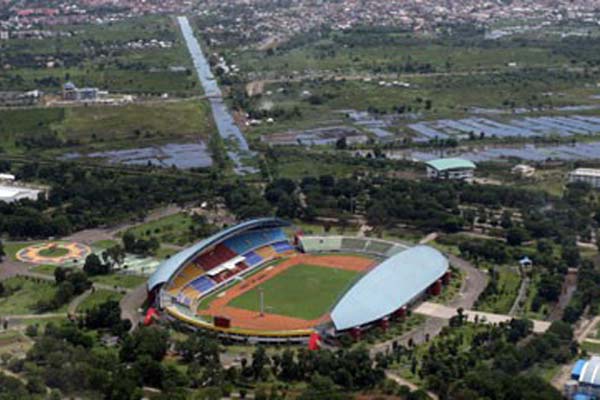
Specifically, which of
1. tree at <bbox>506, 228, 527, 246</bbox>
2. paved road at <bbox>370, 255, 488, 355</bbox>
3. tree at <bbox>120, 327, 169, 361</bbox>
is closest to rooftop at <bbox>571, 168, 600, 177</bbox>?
tree at <bbox>506, 228, 527, 246</bbox>

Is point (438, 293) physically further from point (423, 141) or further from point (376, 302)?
point (423, 141)

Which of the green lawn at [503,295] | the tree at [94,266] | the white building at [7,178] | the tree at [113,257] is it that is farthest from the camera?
the white building at [7,178]

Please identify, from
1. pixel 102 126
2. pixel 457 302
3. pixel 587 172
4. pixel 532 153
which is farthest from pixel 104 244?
pixel 532 153

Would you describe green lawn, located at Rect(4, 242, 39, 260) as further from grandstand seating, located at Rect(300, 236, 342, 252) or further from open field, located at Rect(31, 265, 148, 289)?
grandstand seating, located at Rect(300, 236, 342, 252)

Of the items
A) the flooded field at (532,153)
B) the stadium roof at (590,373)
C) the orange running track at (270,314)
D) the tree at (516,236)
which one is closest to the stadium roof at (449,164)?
the flooded field at (532,153)

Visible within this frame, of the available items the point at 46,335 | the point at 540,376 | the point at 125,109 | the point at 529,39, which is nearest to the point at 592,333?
the point at 540,376

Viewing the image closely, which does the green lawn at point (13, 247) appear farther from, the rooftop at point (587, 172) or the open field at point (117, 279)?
the rooftop at point (587, 172)
